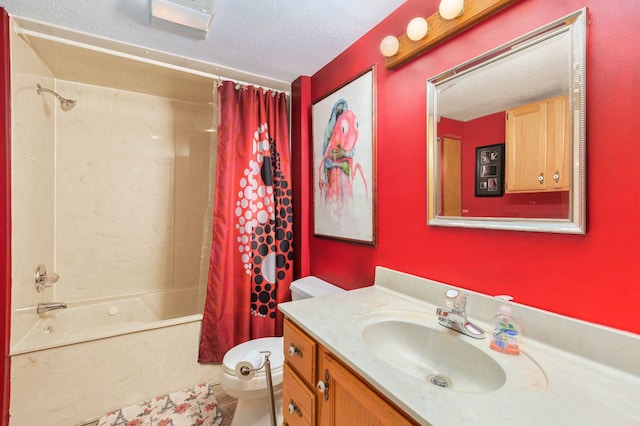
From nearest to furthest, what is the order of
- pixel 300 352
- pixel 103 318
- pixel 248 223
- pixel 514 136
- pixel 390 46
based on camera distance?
pixel 514 136
pixel 300 352
pixel 390 46
pixel 248 223
pixel 103 318

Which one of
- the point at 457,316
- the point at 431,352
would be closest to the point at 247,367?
the point at 431,352

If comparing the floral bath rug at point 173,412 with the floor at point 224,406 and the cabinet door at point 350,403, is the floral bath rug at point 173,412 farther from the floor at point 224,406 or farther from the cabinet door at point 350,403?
the cabinet door at point 350,403

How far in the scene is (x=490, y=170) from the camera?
0.99 m

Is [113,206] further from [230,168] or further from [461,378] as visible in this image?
[461,378]

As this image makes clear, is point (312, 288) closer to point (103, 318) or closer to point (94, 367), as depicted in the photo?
point (94, 367)

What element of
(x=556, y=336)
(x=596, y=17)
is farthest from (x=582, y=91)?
(x=556, y=336)

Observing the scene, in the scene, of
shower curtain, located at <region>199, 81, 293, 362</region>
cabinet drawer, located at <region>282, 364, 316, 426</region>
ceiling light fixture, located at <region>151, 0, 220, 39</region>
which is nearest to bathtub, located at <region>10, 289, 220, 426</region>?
shower curtain, located at <region>199, 81, 293, 362</region>

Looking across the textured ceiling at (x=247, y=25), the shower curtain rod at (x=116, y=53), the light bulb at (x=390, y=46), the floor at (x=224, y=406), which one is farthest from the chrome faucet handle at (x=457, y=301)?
the shower curtain rod at (x=116, y=53)

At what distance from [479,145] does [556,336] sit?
2.19ft

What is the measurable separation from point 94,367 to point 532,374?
217cm

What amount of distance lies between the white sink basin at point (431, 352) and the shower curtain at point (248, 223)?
1172mm

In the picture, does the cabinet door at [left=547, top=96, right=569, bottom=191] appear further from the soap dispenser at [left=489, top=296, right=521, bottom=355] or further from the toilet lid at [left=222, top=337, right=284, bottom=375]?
the toilet lid at [left=222, top=337, right=284, bottom=375]

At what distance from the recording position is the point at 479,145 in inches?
40.5

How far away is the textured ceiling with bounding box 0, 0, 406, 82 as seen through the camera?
1330 millimetres
